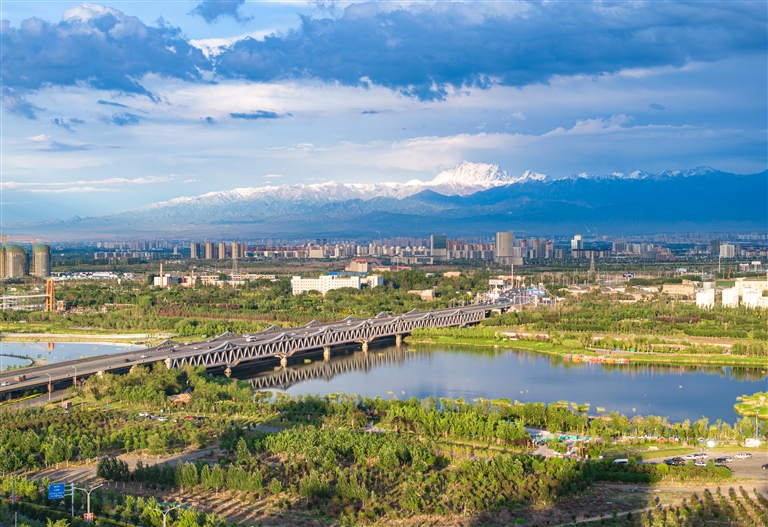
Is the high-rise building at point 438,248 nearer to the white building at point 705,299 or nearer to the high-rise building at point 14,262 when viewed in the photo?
the high-rise building at point 14,262

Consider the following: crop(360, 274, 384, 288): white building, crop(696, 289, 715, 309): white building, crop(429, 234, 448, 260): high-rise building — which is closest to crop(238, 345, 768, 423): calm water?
crop(696, 289, 715, 309): white building

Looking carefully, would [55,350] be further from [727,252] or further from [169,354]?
[727,252]

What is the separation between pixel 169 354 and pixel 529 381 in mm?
9472

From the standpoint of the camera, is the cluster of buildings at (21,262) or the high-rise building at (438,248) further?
the high-rise building at (438,248)

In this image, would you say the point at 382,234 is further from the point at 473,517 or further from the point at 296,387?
the point at 473,517

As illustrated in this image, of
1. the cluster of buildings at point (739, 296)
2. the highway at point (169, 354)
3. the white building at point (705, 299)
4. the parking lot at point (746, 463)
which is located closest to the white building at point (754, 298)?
the cluster of buildings at point (739, 296)

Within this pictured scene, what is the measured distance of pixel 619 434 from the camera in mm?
16281

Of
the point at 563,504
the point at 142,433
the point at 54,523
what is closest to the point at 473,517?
the point at 563,504

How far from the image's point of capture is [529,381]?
22938 millimetres

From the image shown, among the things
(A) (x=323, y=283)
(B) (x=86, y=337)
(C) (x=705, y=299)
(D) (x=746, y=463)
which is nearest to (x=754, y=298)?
(C) (x=705, y=299)

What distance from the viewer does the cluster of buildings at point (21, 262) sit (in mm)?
61844

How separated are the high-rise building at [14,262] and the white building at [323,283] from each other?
78.9ft

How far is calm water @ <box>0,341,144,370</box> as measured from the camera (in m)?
26.8

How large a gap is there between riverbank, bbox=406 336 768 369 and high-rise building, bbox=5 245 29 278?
41.8 metres
